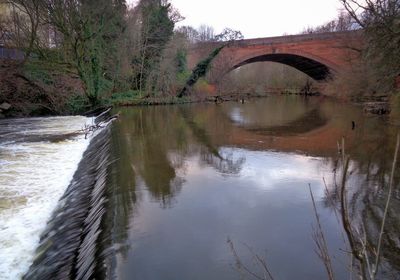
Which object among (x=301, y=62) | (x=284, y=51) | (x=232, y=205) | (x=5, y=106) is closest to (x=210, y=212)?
(x=232, y=205)

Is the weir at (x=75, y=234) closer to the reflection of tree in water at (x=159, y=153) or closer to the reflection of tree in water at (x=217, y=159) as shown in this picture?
the reflection of tree in water at (x=159, y=153)

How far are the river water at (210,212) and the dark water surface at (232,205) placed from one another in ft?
0.06

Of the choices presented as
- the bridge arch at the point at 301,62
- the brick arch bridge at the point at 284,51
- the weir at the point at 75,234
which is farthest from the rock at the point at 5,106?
the bridge arch at the point at 301,62

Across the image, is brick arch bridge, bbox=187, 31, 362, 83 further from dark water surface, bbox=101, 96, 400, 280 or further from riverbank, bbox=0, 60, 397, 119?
dark water surface, bbox=101, 96, 400, 280

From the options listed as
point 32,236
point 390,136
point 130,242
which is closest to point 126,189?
point 32,236

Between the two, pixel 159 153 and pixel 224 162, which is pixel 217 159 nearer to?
pixel 224 162

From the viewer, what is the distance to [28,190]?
7875mm

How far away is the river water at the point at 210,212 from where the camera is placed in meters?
4.29

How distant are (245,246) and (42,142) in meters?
10.3

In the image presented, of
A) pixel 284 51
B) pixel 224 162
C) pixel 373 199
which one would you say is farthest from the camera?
pixel 284 51

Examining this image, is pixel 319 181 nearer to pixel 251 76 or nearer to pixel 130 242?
pixel 130 242

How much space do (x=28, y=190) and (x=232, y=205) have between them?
15.3ft

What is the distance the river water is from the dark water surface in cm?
2

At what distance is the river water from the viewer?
14.1 ft
